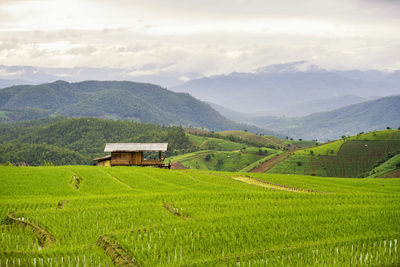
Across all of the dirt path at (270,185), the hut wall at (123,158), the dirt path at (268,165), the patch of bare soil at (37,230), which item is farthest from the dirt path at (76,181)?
the dirt path at (268,165)

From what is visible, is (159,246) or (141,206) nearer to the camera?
(159,246)

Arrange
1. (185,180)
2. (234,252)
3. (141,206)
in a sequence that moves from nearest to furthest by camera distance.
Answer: (234,252) < (141,206) < (185,180)

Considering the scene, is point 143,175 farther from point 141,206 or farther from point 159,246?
point 159,246

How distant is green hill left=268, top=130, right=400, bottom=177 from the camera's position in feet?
571

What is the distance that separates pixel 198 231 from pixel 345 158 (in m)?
180

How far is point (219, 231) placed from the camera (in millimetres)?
20000

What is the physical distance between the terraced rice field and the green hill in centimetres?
15166

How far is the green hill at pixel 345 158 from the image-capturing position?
174025 millimetres

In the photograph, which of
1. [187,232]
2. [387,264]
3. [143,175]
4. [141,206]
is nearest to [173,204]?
[141,206]

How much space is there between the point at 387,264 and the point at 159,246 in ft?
33.7

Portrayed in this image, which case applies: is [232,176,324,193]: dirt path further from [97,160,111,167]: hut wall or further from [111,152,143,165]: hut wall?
[97,160,111,167]: hut wall

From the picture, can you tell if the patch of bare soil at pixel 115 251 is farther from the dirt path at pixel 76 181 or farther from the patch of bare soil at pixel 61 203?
the dirt path at pixel 76 181

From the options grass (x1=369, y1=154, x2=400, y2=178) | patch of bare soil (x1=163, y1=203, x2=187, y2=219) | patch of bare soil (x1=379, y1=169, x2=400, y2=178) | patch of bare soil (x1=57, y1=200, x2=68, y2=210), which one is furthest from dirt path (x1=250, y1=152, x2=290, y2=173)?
patch of bare soil (x1=57, y1=200, x2=68, y2=210)

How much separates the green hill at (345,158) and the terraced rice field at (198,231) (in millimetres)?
151660
